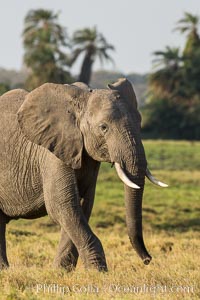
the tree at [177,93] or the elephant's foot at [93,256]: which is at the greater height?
the elephant's foot at [93,256]

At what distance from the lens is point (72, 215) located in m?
10.1

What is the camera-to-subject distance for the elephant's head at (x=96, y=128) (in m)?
9.62

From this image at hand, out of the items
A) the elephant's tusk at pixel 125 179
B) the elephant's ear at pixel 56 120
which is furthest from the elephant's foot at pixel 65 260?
the elephant's tusk at pixel 125 179

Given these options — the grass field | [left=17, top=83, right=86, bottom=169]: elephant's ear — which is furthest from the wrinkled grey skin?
the grass field

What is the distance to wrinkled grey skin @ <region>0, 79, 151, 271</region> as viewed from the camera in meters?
9.80

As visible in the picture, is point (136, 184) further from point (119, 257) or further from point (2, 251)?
point (119, 257)

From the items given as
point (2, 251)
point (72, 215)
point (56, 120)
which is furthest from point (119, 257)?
point (56, 120)

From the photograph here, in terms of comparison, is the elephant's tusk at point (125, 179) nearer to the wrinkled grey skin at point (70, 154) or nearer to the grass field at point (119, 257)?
the wrinkled grey skin at point (70, 154)

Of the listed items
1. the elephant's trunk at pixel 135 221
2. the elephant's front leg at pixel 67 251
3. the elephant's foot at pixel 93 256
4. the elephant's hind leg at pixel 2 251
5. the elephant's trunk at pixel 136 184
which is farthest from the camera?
the elephant's hind leg at pixel 2 251

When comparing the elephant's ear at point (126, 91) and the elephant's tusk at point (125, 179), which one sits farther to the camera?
the elephant's ear at point (126, 91)

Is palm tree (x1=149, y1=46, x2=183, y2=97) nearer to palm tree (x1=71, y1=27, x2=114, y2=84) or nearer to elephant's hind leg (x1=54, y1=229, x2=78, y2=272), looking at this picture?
palm tree (x1=71, y1=27, x2=114, y2=84)

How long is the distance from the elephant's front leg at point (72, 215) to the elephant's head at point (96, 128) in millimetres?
184

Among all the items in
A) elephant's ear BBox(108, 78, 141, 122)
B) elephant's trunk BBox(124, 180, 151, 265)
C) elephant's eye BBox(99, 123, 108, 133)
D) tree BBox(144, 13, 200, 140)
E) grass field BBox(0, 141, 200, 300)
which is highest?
elephant's ear BBox(108, 78, 141, 122)

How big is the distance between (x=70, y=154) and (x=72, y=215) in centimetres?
64
